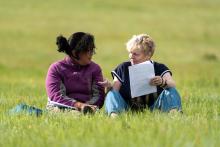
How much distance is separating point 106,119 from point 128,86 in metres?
1.75

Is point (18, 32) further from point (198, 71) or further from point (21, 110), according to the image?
point (21, 110)

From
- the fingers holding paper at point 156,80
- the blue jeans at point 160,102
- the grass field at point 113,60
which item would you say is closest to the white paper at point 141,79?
the fingers holding paper at point 156,80

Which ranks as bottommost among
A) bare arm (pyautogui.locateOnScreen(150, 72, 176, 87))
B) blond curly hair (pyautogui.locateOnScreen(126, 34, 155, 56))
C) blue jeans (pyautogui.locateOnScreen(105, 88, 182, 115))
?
blue jeans (pyautogui.locateOnScreen(105, 88, 182, 115))

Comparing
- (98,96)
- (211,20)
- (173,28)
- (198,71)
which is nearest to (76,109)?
(98,96)

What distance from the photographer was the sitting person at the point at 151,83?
9.09 m

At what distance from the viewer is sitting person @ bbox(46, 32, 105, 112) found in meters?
9.70

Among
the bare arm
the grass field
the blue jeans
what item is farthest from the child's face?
the grass field

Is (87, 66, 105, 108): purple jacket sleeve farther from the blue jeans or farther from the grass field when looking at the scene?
the grass field

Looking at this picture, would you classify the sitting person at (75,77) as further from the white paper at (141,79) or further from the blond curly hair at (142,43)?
the white paper at (141,79)

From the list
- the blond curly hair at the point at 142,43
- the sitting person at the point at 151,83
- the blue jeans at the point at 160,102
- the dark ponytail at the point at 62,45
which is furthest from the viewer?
the dark ponytail at the point at 62,45

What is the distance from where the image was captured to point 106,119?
7.79 meters

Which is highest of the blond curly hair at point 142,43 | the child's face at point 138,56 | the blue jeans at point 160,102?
the blond curly hair at point 142,43

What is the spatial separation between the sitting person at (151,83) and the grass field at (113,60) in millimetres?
301

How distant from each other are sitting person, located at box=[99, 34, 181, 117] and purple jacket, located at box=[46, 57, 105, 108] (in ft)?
1.40
